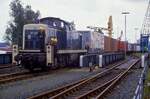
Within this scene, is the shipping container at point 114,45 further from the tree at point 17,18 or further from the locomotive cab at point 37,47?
the locomotive cab at point 37,47

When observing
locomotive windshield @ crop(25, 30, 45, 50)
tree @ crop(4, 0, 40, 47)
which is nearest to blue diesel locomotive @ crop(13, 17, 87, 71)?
locomotive windshield @ crop(25, 30, 45, 50)

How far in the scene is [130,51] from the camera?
9775 centimetres

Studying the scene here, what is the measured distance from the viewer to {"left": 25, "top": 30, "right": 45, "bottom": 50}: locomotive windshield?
3123 cm

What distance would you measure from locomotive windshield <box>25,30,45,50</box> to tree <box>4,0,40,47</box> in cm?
4765

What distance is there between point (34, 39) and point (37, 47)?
61 cm

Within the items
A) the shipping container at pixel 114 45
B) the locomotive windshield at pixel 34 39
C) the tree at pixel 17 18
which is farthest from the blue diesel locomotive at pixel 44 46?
the tree at pixel 17 18

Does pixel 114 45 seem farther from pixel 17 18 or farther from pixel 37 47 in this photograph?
pixel 37 47

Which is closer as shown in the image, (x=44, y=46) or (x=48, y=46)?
(x=48, y=46)

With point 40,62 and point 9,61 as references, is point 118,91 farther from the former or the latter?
point 9,61

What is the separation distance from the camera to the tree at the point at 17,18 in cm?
8125

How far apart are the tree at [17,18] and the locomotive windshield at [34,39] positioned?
156ft

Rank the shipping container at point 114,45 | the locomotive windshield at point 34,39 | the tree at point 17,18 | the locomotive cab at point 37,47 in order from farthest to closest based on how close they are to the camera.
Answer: the tree at point 17,18 < the shipping container at point 114,45 < the locomotive windshield at point 34,39 < the locomotive cab at point 37,47

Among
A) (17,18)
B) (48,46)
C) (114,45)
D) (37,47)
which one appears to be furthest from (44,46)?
(17,18)

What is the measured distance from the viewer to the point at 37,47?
31391 mm
